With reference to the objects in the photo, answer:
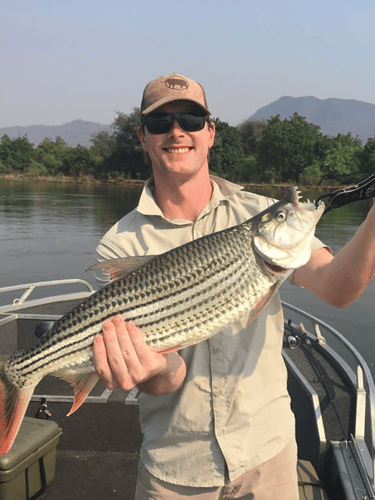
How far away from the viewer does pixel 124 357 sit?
3.17 metres

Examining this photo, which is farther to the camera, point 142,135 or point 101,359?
point 142,135

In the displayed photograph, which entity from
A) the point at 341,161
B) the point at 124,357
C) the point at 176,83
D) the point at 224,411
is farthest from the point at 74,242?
the point at 341,161

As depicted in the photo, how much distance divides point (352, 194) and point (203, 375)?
63.8 inches

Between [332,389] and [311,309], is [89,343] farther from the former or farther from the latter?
[311,309]

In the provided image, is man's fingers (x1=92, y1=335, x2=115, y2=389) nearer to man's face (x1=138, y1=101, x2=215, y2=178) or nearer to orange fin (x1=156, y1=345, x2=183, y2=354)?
orange fin (x1=156, y1=345, x2=183, y2=354)

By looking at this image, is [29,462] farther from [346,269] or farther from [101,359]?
[346,269]

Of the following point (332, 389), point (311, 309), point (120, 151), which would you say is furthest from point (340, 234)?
point (120, 151)

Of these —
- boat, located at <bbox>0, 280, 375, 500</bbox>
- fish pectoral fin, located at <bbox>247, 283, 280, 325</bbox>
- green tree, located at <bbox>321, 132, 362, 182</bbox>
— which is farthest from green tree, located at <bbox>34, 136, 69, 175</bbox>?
fish pectoral fin, located at <bbox>247, 283, 280, 325</bbox>

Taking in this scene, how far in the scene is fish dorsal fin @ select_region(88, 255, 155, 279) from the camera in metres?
3.41

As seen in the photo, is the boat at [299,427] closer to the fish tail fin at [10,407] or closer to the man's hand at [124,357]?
the fish tail fin at [10,407]

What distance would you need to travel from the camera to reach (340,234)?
125 feet

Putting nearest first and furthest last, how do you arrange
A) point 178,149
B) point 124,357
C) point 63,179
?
point 124,357
point 178,149
point 63,179

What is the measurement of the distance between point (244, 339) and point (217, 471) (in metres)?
0.93

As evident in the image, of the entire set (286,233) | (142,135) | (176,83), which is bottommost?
(286,233)
